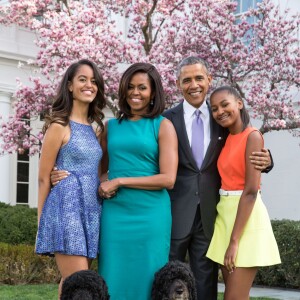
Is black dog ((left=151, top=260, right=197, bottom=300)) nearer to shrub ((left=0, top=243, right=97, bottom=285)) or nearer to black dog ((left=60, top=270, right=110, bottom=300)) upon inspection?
black dog ((left=60, top=270, right=110, bottom=300))

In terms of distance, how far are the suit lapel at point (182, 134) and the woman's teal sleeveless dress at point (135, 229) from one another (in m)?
0.30

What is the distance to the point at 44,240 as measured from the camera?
4336 mm

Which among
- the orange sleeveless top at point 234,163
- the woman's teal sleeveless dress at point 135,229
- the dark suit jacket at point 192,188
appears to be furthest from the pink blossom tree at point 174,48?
the woman's teal sleeveless dress at point 135,229

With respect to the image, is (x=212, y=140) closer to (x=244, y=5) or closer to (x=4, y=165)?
(x=244, y=5)

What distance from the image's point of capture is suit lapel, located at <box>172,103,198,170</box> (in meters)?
4.70

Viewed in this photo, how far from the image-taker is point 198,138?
4793 millimetres

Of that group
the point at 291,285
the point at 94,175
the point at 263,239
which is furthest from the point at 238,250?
the point at 291,285

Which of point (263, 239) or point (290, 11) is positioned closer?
point (263, 239)

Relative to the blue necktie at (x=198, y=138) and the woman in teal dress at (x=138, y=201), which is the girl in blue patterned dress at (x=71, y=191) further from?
the blue necktie at (x=198, y=138)

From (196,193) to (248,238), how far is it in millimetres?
490

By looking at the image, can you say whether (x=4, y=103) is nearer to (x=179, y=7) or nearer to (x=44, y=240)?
(x=179, y=7)

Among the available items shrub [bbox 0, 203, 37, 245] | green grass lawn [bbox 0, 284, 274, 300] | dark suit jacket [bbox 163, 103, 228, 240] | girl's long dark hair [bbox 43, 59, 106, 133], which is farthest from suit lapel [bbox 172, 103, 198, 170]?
shrub [bbox 0, 203, 37, 245]

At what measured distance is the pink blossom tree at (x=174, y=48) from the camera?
11766 millimetres

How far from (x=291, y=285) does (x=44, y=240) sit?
6737 mm
